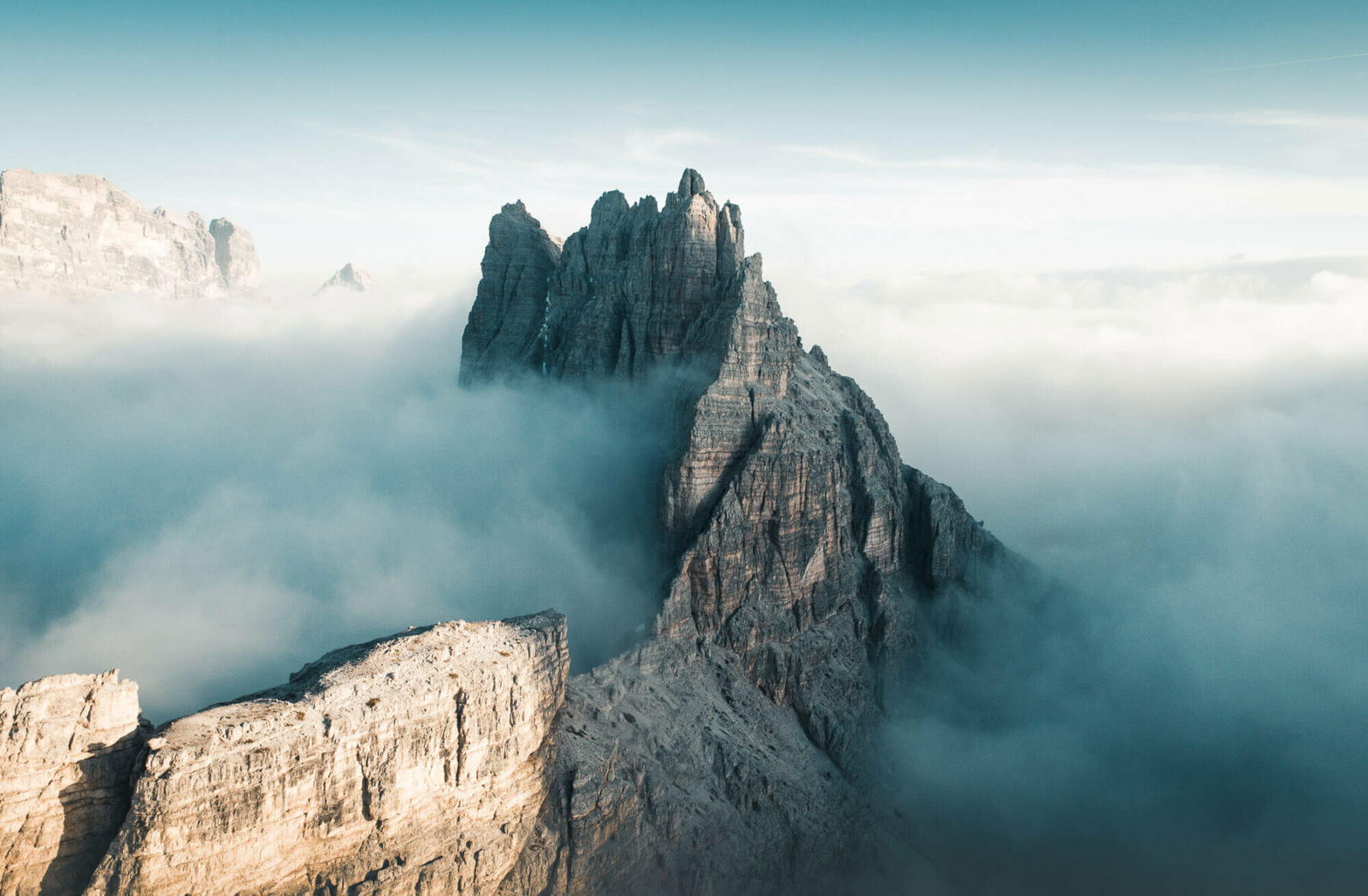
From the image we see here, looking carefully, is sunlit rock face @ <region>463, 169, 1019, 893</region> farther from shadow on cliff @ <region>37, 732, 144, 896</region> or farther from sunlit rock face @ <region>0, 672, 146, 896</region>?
sunlit rock face @ <region>0, 672, 146, 896</region>

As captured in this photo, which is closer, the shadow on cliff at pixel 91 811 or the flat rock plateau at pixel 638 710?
the shadow on cliff at pixel 91 811

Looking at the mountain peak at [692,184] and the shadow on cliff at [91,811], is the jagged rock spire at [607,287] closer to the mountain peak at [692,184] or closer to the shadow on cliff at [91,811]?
the mountain peak at [692,184]

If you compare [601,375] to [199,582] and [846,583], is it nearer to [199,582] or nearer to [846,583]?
[846,583]

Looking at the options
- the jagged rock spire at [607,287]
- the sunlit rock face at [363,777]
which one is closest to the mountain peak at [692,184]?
the jagged rock spire at [607,287]

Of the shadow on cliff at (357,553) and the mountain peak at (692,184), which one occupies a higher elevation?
the mountain peak at (692,184)

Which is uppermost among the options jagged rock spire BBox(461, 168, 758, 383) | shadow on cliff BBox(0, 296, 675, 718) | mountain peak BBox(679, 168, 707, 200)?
mountain peak BBox(679, 168, 707, 200)

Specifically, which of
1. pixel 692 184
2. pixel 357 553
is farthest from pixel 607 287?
pixel 357 553

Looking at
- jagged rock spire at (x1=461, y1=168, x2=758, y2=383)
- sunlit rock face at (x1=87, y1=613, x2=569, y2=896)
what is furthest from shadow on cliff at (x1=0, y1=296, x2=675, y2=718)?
sunlit rock face at (x1=87, y1=613, x2=569, y2=896)
